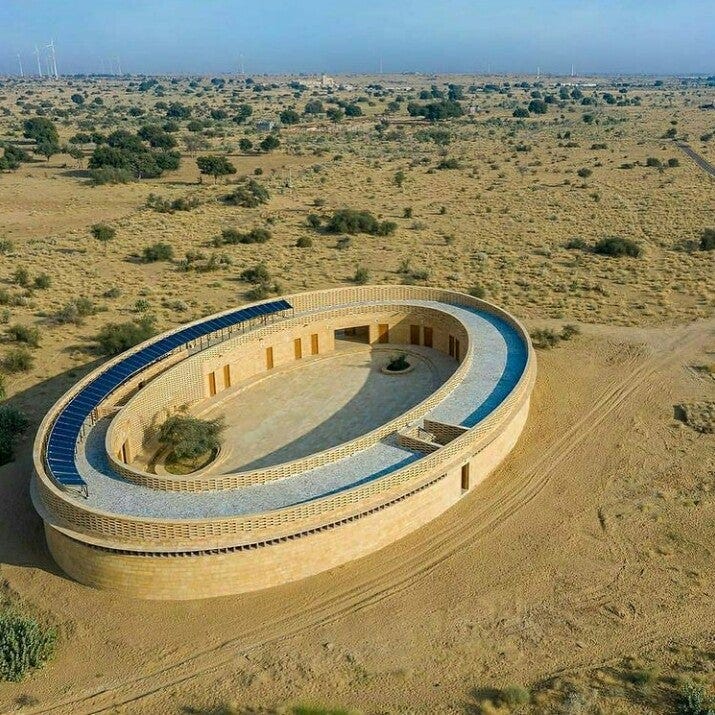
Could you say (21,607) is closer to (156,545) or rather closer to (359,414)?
(156,545)

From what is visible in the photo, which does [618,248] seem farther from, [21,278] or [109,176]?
[109,176]

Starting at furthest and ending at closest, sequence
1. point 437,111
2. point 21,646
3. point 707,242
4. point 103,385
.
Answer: point 437,111 < point 707,242 < point 103,385 < point 21,646

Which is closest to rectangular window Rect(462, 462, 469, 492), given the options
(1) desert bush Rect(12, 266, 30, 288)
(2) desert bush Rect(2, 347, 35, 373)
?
(2) desert bush Rect(2, 347, 35, 373)

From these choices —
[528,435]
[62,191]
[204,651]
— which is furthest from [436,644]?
[62,191]

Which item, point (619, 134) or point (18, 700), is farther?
point (619, 134)

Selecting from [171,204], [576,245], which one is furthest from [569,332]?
[171,204]

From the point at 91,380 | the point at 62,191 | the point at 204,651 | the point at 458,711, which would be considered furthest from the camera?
the point at 62,191
